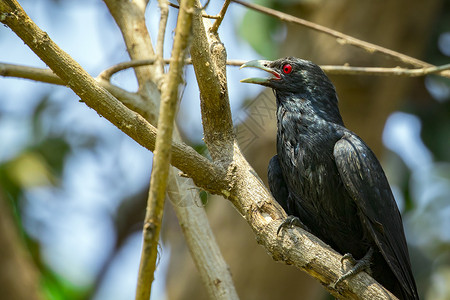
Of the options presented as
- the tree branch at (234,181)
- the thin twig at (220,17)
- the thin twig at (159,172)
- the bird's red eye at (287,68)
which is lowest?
the thin twig at (159,172)

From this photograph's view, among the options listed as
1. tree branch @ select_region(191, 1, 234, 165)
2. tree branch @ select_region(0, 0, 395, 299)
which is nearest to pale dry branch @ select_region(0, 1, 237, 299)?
tree branch @ select_region(0, 0, 395, 299)

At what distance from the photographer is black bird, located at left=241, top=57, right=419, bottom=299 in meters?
3.98

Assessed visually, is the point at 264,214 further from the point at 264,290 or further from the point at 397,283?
the point at 264,290

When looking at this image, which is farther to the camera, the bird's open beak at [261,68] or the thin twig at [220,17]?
the bird's open beak at [261,68]

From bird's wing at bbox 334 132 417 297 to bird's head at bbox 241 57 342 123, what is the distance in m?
0.51

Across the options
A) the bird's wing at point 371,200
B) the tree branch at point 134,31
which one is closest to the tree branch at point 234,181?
the bird's wing at point 371,200

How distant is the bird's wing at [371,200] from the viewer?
3.94 meters

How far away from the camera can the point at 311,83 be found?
4.57m

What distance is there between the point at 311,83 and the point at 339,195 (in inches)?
37.5

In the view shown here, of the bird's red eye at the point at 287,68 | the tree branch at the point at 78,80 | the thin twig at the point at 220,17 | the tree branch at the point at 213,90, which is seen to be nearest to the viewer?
the tree branch at the point at 78,80

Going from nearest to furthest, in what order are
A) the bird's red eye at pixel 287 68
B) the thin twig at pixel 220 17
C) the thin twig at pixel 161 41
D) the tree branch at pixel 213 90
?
1. the thin twig at pixel 161 41
2. the tree branch at pixel 213 90
3. the thin twig at pixel 220 17
4. the bird's red eye at pixel 287 68

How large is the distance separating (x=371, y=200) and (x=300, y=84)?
111cm

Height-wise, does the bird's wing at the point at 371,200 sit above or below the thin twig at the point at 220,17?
below

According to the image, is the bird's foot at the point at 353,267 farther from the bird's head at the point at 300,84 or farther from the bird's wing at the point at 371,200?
the bird's head at the point at 300,84
